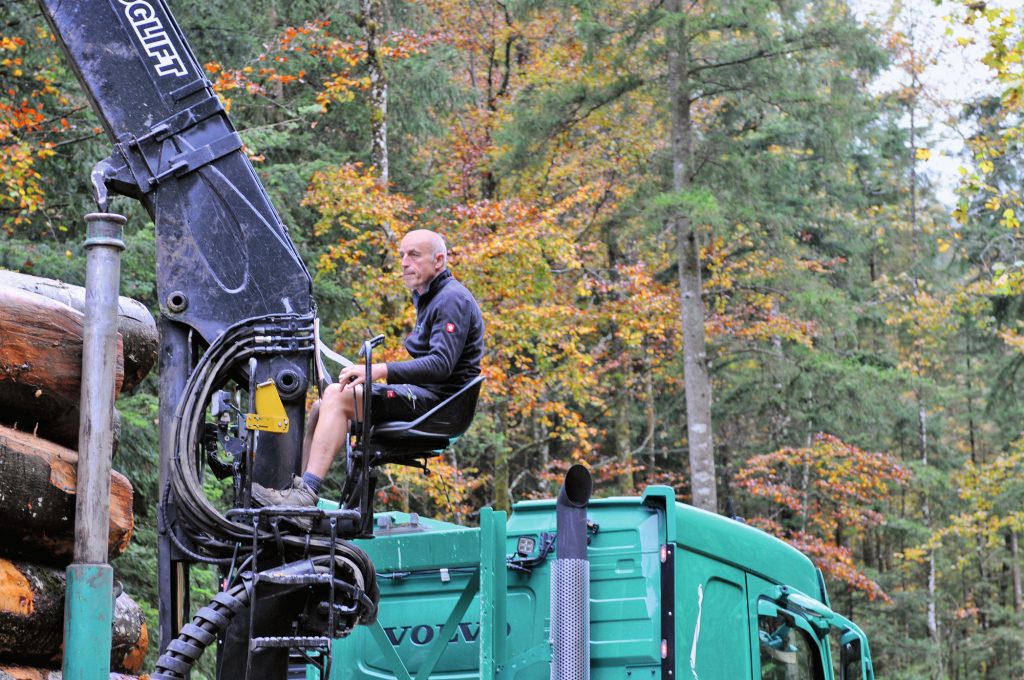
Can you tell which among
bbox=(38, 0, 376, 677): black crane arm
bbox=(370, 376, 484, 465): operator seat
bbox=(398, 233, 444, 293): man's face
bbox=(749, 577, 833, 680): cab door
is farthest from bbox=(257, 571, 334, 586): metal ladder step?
bbox=(749, 577, 833, 680): cab door

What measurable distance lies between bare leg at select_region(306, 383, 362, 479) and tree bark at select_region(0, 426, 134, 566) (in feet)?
3.11

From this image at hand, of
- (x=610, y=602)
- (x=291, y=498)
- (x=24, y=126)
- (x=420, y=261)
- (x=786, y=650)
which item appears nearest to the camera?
(x=291, y=498)

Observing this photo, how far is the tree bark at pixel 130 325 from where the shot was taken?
17.3ft

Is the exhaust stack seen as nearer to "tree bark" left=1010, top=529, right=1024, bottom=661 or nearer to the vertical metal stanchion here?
the vertical metal stanchion

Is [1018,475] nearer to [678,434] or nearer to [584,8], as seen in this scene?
[678,434]

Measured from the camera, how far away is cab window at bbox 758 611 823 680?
7.02 meters

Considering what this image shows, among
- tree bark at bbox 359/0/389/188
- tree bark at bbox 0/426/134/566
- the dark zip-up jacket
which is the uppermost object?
tree bark at bbox 359/0/389/188

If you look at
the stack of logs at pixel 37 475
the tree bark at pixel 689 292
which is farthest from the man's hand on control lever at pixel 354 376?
the tree bark at pixel 689 292

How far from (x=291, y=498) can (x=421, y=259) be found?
1.32m

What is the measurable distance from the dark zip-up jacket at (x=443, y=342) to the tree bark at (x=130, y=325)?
117cm

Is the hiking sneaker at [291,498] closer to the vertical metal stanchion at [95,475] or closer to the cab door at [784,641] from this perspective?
the vertical metal stanchion at [95,475]

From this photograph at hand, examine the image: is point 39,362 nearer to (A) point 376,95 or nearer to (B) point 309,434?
(B) point 309,434

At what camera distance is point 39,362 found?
489cm

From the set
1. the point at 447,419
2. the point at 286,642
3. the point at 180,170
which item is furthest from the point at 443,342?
the point at 286,642
